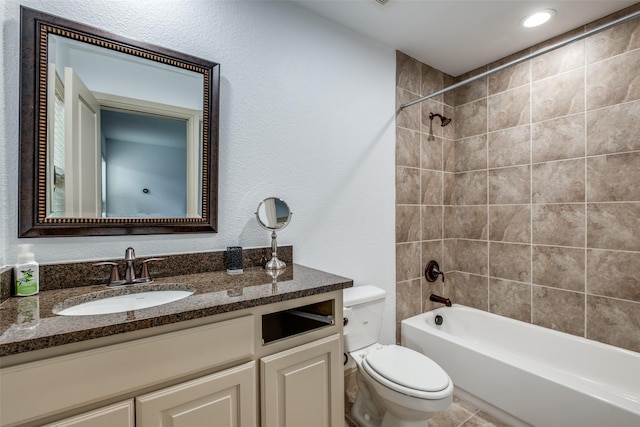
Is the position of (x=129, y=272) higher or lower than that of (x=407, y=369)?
higher

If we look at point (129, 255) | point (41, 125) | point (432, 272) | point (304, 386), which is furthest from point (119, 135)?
point (432, 272)

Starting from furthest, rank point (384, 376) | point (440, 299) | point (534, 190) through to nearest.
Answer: point (440, 299) < point (534, 190) < point (384, 376)

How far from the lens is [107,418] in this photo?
Answer: 77cm

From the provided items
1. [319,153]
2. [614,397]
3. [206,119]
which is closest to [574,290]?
[614,397]

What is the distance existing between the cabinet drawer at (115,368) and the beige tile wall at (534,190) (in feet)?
5.25

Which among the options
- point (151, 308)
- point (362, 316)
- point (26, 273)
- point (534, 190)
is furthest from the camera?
point (534, 190)

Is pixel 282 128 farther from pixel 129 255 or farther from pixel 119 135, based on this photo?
pixel 129 255

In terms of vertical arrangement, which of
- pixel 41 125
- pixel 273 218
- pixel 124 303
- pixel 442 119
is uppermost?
pixel 442 119

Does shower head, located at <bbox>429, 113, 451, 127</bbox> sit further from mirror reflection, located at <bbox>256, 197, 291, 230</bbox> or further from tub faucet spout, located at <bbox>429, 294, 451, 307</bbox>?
mirror reflection, located at <bbox>256, 197, 291, 230</bbox>

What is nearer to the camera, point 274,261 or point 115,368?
point 115,368

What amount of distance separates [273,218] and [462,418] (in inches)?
65.9

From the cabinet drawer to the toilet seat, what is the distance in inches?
30.5

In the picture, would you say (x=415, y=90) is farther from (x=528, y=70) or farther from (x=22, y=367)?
(x=22, y=367)

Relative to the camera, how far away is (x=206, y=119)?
1.44 metres
